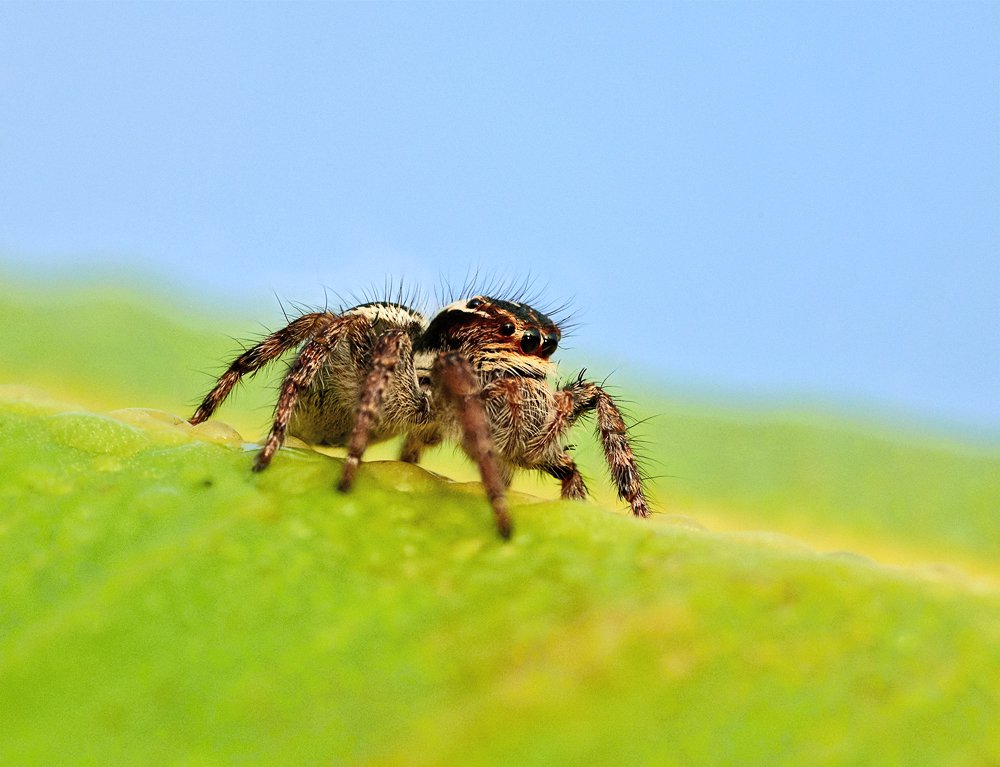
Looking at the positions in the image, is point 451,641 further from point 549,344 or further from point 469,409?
point 549,344

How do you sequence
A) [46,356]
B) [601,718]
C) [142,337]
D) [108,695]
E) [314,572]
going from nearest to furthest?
[601,718] → [108,695] → [314,572] → [46,356] → [142,337]

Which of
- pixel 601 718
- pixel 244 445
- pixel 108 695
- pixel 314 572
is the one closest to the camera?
pixel 601 718

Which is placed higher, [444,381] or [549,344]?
[549,344]

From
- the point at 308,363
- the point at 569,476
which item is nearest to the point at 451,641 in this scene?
the point at 308,363

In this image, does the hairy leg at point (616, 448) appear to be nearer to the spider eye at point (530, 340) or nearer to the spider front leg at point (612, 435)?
the spider front leg at point (612, 435)

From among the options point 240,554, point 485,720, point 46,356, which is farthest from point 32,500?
point 46,356

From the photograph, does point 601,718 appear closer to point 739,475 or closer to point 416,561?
point 416,561
